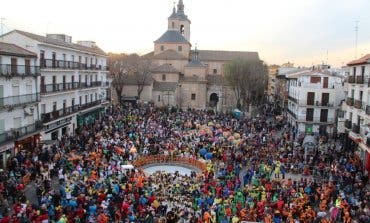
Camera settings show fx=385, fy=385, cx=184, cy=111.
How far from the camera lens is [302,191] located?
854 inches

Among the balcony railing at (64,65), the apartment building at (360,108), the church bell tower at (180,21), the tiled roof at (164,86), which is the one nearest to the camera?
the apartment building at (360,108)

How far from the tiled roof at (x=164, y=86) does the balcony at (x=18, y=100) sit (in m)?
32.2

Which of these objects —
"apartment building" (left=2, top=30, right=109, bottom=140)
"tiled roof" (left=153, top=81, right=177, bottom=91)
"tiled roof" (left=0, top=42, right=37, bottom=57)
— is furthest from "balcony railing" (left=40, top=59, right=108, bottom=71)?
"tiled roof" (left=153, top=81, right=177, bottom=91)

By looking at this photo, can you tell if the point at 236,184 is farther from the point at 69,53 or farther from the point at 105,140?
the point at 69,53

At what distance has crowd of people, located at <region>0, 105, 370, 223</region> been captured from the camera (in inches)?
723

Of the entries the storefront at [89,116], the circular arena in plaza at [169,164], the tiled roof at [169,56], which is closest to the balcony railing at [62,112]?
the storefront at [89,116]

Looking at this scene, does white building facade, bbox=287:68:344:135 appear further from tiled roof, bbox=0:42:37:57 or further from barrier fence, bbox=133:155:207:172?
tiled roof, bbox=0:42:37:57

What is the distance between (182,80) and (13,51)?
1529 inches

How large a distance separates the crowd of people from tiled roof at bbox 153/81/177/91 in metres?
26.1

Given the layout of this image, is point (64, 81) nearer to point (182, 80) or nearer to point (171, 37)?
point (182, 80)

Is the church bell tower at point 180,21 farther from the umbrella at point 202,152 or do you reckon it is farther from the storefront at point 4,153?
the storefront at point 4,153

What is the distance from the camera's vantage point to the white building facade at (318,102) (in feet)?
142

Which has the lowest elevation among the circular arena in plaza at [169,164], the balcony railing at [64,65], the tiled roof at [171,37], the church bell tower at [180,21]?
the circular arena in plaza at [169,164]

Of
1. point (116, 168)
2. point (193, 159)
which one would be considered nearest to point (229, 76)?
point (193, 159)
